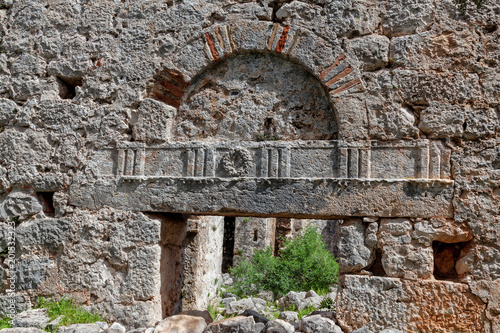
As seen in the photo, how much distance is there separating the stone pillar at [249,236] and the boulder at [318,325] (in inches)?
270

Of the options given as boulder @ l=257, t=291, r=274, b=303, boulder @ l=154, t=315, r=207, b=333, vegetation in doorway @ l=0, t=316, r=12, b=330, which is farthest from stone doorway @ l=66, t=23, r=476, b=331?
boulder @ l=257, t=291, r=274, b=303

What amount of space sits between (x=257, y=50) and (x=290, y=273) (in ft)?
18.3

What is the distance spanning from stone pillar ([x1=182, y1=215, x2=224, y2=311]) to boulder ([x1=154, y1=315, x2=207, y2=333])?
204cm

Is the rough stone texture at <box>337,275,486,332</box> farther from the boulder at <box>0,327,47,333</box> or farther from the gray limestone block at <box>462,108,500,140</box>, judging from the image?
the boulder at <box>0,327,47,333</box>

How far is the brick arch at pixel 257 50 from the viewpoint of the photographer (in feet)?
13.0

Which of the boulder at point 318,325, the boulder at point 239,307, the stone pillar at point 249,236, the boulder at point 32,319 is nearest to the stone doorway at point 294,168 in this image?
the boulder at point 318,325

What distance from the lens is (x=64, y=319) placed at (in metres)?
4.04

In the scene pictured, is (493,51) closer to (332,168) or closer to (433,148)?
(433,148)

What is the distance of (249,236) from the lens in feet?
35.1

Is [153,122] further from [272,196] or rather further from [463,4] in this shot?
[463,4]

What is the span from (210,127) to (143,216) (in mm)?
1026

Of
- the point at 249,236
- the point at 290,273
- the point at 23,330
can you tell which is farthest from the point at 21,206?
the point at 249,236

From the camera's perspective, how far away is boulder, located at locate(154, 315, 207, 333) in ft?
12.1

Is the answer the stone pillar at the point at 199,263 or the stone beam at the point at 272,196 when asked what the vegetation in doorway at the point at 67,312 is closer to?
the stone beam at the point at 272,196
